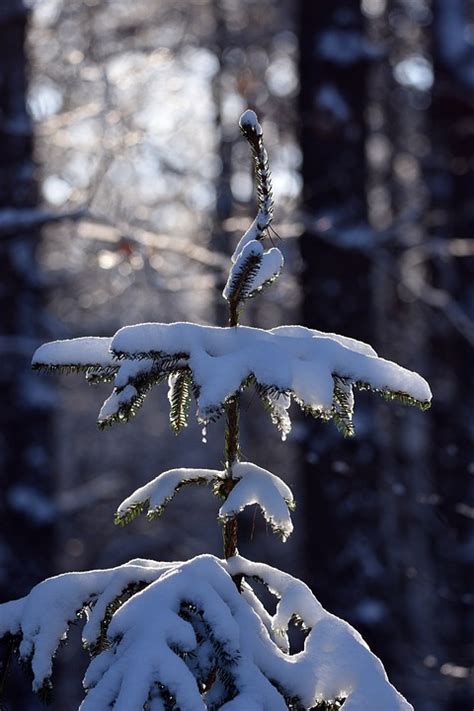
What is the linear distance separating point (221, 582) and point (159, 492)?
25 centimetres

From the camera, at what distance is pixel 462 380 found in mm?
9016

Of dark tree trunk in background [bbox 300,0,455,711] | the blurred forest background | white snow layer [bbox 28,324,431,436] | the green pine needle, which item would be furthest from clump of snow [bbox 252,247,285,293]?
dark tree trunk in background [bbox 300,0,455,711]

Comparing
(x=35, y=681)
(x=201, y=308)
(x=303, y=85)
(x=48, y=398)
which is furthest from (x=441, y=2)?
(x=35, y=681)

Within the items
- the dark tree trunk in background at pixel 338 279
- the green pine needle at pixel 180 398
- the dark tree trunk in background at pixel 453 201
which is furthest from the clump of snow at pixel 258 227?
the dark tree trunk in background at pixel 453 201

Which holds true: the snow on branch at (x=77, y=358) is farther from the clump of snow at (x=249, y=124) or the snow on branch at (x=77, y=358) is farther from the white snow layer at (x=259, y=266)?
the clump of snow at (x=249, y=124)

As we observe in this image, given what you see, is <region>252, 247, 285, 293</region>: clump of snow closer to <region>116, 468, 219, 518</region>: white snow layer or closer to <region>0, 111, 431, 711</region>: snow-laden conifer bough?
<region>0, 111, 431, 711</region>: snow-laden conifer bough

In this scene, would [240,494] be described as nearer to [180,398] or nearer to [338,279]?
[180,398]

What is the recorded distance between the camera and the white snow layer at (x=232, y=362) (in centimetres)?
161

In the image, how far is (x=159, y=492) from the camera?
1872 millimetres

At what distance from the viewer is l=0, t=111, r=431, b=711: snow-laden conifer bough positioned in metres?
1.58

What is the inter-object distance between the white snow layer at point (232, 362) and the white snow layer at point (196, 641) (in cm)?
34

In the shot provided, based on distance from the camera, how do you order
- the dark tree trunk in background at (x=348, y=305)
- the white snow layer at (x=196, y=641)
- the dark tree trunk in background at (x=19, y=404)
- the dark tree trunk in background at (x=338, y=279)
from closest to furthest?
the white snow layer at (x=196, y=641) < the dark tree trunk in background at (x=348, y=305) < the dark tree trunk in background at (x=338, y=279) < the dark tree trunk in background at (x=19, y=404)

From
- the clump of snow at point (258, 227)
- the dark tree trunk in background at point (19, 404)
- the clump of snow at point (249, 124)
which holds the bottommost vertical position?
the dark tree trunk in background at point (19, 404)

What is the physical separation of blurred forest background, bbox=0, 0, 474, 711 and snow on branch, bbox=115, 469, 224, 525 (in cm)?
209
